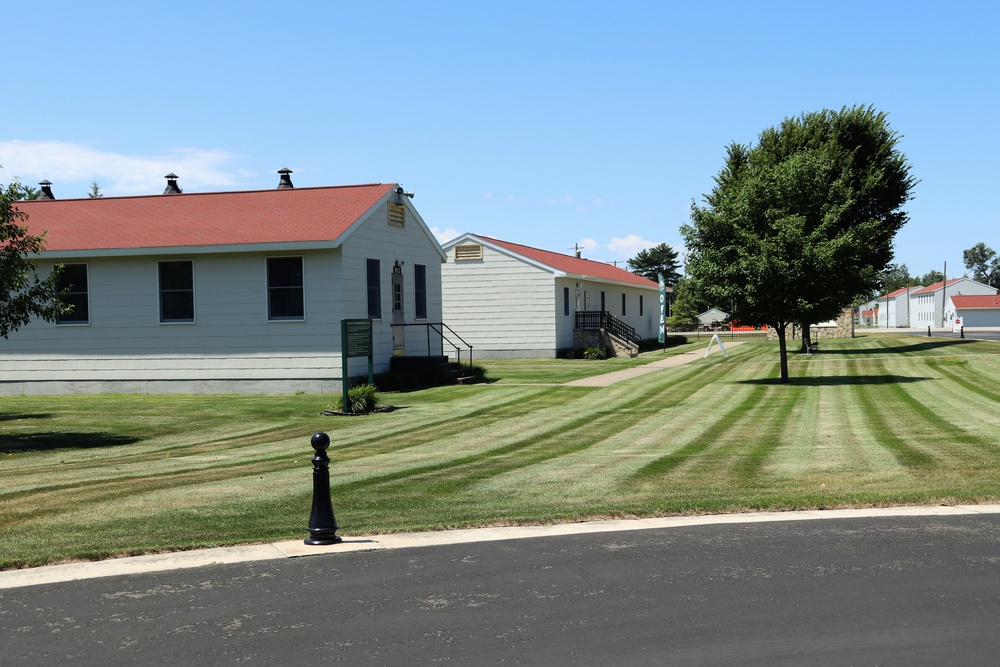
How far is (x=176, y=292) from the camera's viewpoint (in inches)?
1025

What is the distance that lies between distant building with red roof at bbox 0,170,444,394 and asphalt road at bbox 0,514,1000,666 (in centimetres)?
1768

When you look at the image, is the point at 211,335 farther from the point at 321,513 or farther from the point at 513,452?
the point at 321,513

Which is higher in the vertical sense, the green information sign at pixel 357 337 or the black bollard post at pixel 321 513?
the green information sign at pixel 357 337

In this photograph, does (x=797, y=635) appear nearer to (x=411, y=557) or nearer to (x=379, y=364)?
(x=411, y=557)

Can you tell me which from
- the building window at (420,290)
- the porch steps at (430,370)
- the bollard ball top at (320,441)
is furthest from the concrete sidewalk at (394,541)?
the building window at (420,290)

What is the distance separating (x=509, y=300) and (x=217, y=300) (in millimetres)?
16846

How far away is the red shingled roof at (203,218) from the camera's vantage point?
83.5 feet

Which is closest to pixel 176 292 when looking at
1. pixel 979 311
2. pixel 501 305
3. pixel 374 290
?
pixel 374 290

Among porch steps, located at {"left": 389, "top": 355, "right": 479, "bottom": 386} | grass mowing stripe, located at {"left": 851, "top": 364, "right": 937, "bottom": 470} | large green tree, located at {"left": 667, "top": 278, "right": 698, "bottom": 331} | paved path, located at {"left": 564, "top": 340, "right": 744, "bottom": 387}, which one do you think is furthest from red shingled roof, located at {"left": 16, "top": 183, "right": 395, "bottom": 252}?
large green tree, located at {"left": 667, "top": 278, "right": 698, "bottom": 331}

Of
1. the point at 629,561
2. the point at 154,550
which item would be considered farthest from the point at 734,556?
the point at 154,550

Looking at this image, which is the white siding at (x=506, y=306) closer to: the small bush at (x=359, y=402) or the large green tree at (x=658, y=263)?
the small bush at (x=359, y=402)

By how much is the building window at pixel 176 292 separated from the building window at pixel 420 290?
22.4 feet

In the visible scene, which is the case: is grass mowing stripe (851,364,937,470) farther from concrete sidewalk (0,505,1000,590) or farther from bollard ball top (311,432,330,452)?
bollard ball top (311,432,330,452)

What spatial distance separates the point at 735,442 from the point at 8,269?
41.6 ft
